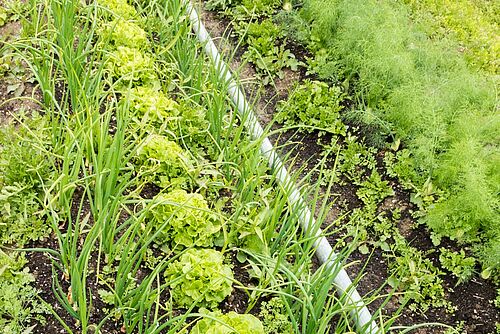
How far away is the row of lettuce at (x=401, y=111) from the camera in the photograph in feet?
11.2

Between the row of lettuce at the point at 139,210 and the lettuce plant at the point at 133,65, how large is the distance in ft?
0.03

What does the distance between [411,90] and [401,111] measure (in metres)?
0.15

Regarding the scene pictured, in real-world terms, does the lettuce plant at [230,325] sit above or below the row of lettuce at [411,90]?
below

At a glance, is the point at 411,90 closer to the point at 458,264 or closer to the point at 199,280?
the point at 458,264

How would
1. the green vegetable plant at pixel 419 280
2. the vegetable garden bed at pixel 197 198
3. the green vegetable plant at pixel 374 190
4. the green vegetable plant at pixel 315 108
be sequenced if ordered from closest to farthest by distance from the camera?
1. the vegetable garden bed at pixel 197 198
2. the green vegetable plant at pixel 419 280
3. the green vegetable plant at pixel 374 190
4. the green vegetable plant at pixel 315 108

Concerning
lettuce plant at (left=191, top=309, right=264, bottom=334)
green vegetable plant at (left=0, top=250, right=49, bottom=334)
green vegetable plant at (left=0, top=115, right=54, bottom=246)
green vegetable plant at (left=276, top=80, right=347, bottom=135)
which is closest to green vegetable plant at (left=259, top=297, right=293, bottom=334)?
lettuce plant at (left=191, top=309, right=264, bottom=334)

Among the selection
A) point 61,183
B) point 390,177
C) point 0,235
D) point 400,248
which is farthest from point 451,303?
point 0,235

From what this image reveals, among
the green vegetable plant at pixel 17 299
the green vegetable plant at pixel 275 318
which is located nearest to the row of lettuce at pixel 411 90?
the green vegetable plant at pixel 275 318

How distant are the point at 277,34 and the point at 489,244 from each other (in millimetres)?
2241

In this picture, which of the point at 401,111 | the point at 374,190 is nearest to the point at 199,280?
the point at 374,190

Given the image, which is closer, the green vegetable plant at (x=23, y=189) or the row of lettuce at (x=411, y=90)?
the green vegetable plant at (x=23, y=189)

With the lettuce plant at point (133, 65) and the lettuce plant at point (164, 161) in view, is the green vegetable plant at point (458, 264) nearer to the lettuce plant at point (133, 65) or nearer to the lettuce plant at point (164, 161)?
the lettuce plant at point (164, 161)

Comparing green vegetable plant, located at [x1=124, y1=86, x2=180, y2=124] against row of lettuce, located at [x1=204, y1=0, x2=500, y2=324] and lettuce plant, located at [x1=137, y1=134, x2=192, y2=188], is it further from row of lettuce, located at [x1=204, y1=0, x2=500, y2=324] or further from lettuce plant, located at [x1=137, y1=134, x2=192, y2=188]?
row of lettuce, located at [x1=204, y1=0, x2=500, y2=324]

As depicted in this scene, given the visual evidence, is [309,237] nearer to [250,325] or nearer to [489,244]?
[250,325]
